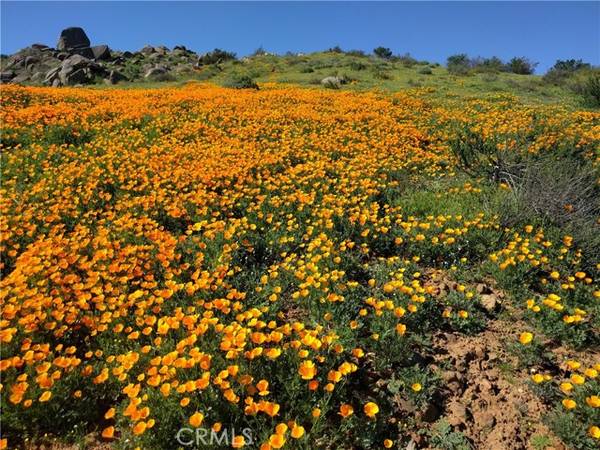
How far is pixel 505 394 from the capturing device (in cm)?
375

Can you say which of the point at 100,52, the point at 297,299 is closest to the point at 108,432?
the point at 297,299

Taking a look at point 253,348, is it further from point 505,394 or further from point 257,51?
point 257,51

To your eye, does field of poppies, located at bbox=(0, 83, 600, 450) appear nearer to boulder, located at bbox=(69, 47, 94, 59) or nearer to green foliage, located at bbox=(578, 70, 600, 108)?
green foliage, located at bbox=(578, 70, 600, 108)

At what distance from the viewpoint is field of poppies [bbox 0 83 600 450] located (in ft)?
11.0

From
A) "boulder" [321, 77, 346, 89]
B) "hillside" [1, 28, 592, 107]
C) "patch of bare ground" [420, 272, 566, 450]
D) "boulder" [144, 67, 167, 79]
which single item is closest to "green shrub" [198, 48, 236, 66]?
"hillside" [1, 28, 592, 107]

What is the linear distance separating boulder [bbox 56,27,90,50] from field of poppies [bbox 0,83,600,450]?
42984 millimetres

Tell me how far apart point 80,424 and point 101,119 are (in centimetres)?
1164

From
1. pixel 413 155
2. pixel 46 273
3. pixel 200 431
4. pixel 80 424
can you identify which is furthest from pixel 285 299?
pixel 413 155

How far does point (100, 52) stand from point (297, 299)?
1774 inches

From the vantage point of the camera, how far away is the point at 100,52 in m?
40.8

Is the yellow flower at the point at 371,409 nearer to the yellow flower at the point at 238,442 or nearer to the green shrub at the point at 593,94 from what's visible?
the yellow flower at the point at 238,442

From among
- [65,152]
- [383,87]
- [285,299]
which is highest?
[383,87]

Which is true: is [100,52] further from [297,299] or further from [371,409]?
[371,409]

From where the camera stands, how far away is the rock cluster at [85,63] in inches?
1188
